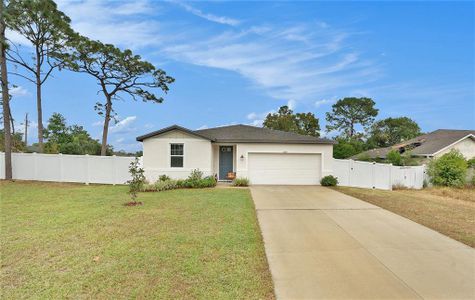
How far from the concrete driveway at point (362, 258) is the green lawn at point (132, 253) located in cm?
46

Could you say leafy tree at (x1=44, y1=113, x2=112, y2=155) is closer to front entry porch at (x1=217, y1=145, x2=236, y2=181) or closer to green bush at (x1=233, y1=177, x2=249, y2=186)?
front entry porch at (x1=217, y1=145, x2=236, y2=181)

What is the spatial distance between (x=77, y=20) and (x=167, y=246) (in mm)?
21775

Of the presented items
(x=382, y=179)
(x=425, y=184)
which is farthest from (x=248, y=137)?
(x=425, y=184)

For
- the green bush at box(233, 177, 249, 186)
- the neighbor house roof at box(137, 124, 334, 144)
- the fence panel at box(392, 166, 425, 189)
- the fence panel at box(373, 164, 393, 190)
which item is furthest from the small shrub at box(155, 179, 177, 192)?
the fence panel at box(392, 166, 425, 189)

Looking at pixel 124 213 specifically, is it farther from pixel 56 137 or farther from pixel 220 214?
pixel 56 137

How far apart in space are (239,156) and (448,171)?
13.8 m

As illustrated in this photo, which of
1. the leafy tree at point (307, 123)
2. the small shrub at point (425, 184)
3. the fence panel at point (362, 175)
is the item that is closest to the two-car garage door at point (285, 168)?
the fence panel at point (362, 175)

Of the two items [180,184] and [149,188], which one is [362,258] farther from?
[180,184]

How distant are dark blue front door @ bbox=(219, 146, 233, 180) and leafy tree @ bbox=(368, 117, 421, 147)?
3767 centimetres

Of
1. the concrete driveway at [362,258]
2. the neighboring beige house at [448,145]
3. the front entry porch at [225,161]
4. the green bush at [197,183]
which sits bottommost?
the concrete driveway at [362,258]

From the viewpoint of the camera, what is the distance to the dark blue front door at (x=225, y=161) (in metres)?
18.5

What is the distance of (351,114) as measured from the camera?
51.7m

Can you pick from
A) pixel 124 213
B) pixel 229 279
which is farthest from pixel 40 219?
pixel 229 279

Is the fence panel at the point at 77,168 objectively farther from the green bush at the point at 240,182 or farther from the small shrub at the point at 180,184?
the green bush at the point at 240,182
